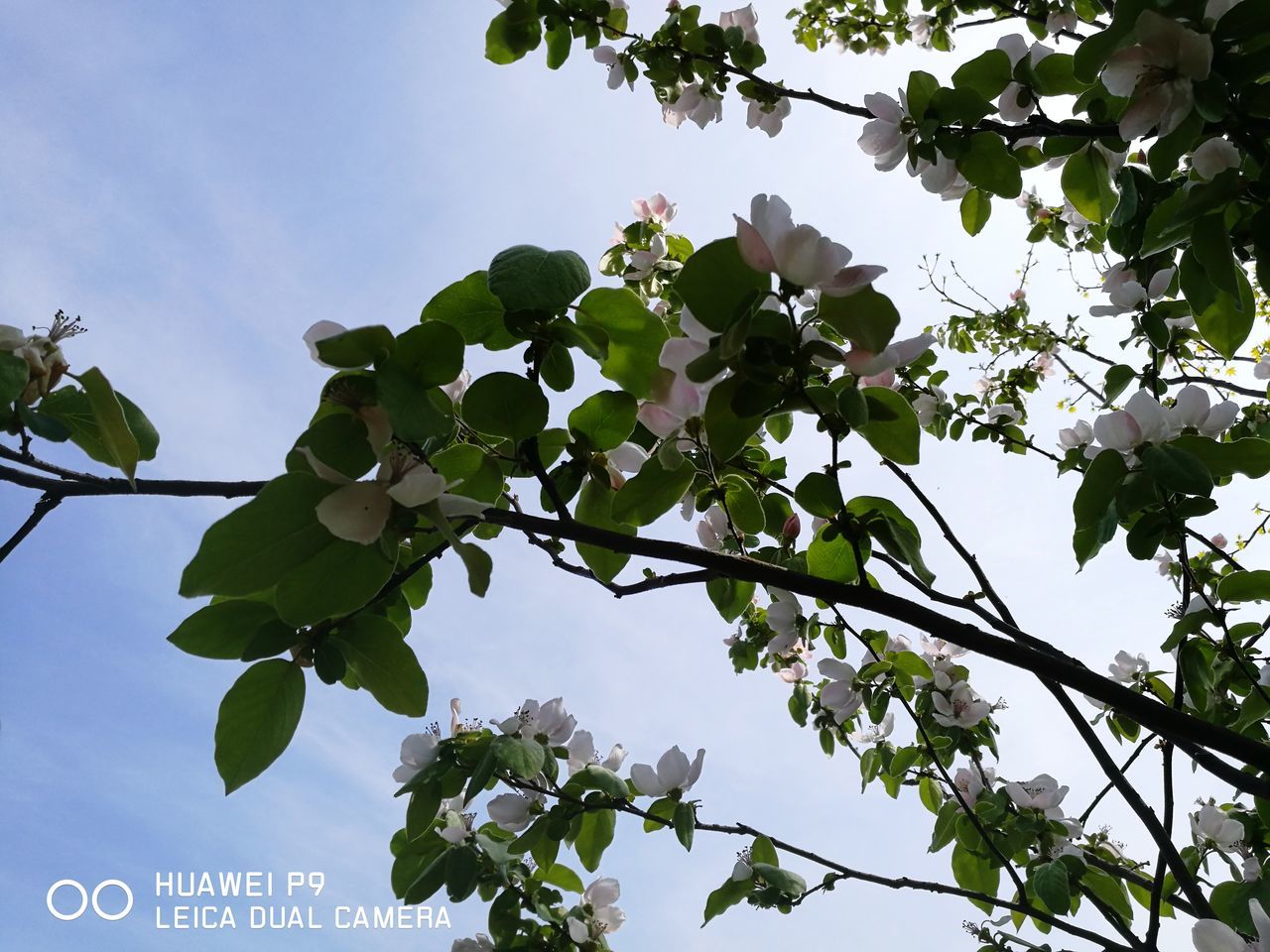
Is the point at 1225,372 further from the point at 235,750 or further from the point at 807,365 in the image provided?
the point at 235,750

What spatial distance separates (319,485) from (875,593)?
491 millimetres

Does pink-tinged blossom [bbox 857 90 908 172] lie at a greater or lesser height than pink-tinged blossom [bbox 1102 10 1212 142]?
greater

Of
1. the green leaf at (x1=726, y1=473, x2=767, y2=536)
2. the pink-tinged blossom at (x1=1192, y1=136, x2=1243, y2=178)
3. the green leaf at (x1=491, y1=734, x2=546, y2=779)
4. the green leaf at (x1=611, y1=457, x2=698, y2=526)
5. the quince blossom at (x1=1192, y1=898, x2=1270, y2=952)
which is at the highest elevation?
the pink-tinged blossom at (x1=1192, y1=136, x2=1243, y2=178)

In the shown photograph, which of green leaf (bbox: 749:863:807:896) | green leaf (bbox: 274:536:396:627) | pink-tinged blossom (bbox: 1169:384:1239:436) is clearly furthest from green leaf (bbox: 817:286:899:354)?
green leaf (bbox: 749:863:807:896)

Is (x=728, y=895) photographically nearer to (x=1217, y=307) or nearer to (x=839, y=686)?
(x=839, y=686)

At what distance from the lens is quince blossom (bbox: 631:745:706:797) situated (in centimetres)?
152

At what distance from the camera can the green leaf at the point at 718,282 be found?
2.14ft

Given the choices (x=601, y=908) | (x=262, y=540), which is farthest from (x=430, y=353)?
(x=601, y=908)

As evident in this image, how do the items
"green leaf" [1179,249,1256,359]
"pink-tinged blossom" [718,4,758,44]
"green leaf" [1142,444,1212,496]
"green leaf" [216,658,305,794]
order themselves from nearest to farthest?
"green leaf" [216,658,305,794] < "green leaf" [1142,444,1212,496] < "green leaf" [1179,249,1256,359] < "pink-tinged blossom" [718,4,758,44]

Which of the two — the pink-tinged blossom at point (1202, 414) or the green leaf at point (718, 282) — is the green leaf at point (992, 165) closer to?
the pink-tinged blossom at point (1202, 414)

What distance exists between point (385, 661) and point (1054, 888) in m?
1.14

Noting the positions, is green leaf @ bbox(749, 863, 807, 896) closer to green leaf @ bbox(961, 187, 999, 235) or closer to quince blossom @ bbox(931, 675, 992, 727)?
quince blossom @ bbox(931, 675, 992, 727)

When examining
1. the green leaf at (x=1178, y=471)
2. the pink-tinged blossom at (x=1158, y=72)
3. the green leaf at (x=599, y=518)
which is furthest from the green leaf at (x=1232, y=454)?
the green leaf at (x=599, y=518)

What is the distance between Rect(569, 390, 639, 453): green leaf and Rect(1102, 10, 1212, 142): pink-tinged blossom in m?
0.63
